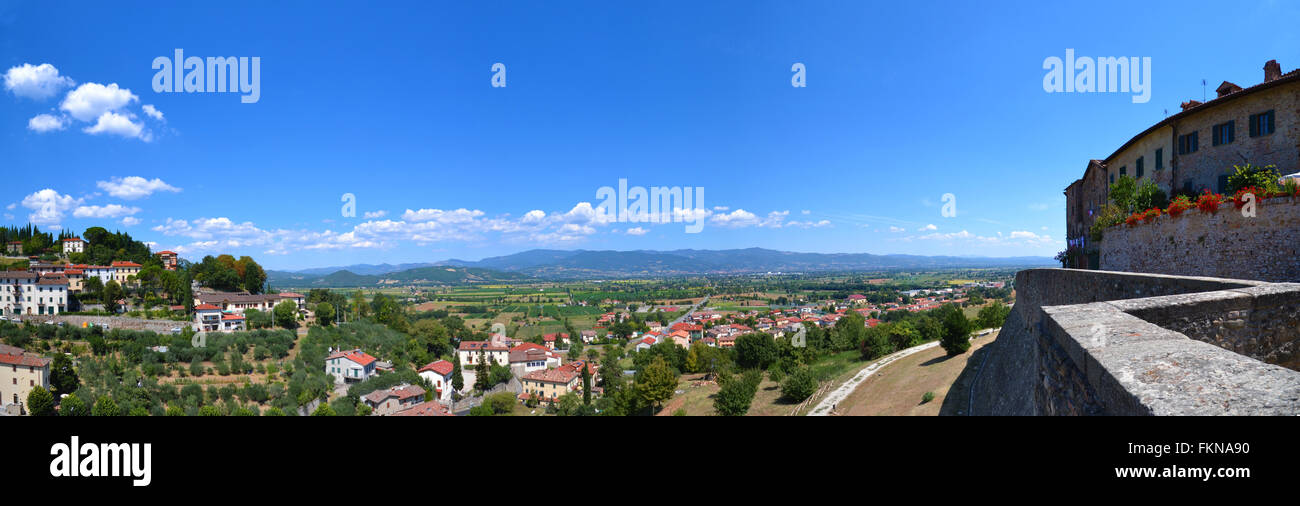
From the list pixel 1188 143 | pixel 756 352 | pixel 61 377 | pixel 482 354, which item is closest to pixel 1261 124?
pixel 1188 143

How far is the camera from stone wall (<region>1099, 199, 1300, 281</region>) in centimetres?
733

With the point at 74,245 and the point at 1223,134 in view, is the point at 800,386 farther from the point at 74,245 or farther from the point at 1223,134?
the point at 74,245

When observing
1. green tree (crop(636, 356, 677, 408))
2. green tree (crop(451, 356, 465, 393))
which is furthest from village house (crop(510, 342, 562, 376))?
green tree (crop(636, 356, 677, 408))

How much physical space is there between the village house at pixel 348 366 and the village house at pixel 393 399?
7.04m

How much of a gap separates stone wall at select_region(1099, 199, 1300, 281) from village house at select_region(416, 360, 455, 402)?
57.5 metres

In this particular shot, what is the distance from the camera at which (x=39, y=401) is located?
38.9 m

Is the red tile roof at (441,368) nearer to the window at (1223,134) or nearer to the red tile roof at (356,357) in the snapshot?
the red tile roof at (356,357)

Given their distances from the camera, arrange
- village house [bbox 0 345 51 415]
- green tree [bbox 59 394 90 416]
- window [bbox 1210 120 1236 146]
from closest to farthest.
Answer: window [bbox 1210 120 1236 146]
green tree [bbox 59 394 90 416]
village house [bbox 0 345 51 415]

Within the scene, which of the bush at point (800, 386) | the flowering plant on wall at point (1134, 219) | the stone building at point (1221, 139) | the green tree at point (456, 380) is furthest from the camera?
the green tree at point (456, 380)

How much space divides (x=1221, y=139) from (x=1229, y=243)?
8.53 metres

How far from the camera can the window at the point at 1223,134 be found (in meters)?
13.2

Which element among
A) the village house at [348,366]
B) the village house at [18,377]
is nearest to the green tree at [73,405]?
the village house at [18,377]

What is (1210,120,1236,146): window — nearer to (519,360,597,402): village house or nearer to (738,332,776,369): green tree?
(738,332,776,369): green tree
